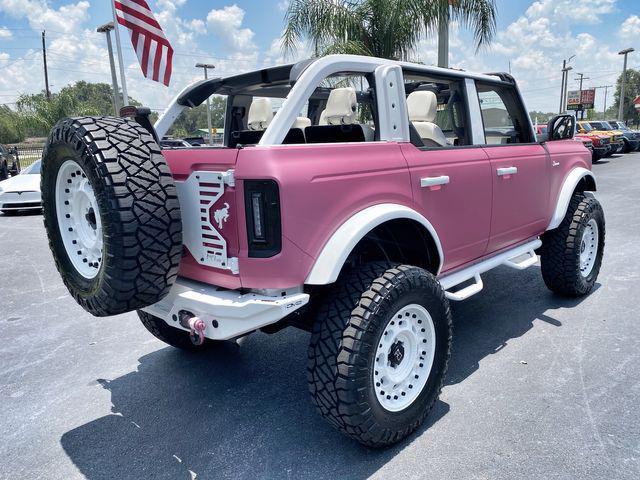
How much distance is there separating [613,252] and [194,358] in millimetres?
5374

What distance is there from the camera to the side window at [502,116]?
4.09 metres

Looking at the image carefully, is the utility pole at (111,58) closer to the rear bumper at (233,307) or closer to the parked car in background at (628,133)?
the rear bumper at (233,307)

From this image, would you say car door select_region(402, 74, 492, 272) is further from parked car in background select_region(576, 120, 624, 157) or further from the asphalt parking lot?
Result: parked car in background select_region(576, 120, 624, 157)

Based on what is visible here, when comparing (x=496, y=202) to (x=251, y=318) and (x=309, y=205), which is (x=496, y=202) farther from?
(x=251, y=318)

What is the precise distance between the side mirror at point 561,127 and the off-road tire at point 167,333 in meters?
3.60

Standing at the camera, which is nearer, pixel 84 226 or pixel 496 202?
pixel 84 226

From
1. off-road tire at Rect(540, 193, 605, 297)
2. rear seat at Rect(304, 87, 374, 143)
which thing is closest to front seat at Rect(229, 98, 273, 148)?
rear seat at Rect(304, 87, 374, 143)

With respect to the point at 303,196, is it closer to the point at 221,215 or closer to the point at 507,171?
the point at 221,215

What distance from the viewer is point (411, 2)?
1115 centimetres

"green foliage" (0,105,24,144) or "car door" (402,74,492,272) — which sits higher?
"green foliage" (0,105,24,144)

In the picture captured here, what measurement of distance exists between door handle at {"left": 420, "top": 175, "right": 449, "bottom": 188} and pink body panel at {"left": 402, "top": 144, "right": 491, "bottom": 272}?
0.07 ft

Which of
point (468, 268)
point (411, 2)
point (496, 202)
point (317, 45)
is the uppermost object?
point (411, 2)

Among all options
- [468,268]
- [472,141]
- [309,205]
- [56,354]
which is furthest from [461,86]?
[56,354]

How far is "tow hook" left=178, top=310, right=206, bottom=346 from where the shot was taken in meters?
2.43
